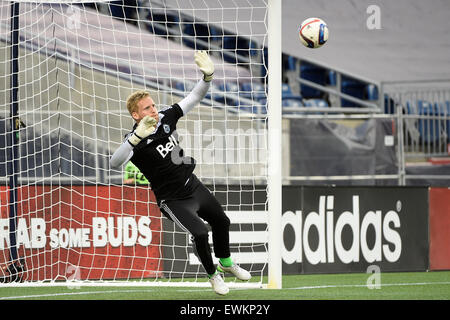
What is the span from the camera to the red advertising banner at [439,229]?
1131 cm

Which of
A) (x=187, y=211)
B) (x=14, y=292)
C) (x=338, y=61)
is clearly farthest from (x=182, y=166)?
(x=338, y=61)

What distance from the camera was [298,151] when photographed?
1273cm

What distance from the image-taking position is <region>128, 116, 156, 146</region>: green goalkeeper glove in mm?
7168

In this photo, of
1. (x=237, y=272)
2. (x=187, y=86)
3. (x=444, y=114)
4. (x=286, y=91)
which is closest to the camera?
(x=237, y=272)

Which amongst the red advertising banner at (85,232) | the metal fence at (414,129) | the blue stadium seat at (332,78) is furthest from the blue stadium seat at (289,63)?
the red advertising banner at (85,232)

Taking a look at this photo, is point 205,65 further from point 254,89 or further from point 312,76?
point 312,76

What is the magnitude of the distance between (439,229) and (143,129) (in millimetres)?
5701

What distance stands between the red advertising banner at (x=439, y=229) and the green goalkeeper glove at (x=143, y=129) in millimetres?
5512

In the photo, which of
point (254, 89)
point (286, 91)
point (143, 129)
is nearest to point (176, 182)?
Answer: point (143, 129)

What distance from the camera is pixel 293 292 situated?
27.1 feet

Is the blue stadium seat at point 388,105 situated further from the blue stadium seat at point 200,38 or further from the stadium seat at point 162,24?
the stadium seat at point 162,24
